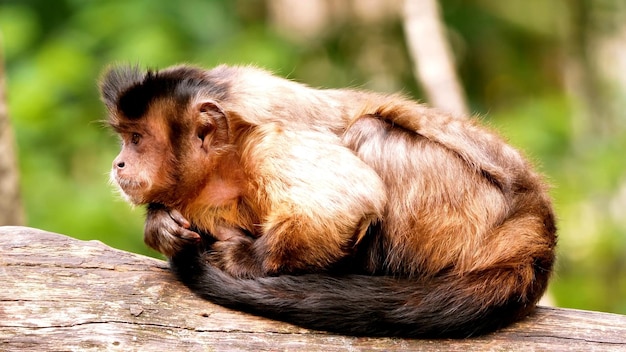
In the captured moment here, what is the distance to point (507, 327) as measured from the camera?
3928mm

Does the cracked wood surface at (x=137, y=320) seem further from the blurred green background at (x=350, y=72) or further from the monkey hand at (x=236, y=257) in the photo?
Answer: the blurred green background at (x=350, y=72)

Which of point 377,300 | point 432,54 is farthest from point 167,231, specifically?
point 432,54

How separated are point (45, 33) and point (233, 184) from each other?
21.8ft

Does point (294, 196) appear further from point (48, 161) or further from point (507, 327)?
point (48, 161)

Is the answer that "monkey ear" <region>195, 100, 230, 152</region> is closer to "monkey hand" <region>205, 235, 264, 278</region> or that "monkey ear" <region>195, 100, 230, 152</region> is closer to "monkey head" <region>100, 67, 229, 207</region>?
"monkey head" <region>100, 67, 229, 207</region>

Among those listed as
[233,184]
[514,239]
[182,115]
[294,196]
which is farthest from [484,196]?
[182,115]

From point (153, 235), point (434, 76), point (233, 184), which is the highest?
point (434, 76)

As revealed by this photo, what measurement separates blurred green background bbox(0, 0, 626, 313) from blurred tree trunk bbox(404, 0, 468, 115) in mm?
532

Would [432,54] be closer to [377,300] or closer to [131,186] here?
[131,186]

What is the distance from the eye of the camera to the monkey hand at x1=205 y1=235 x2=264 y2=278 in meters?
4.00

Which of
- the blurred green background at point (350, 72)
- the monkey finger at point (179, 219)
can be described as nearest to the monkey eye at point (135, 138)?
the monkey finger at point (179, 219)

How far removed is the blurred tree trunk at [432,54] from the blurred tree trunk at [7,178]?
4.17m

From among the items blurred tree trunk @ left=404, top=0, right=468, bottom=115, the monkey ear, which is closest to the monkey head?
the monkey ear

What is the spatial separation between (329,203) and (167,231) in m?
0.81
